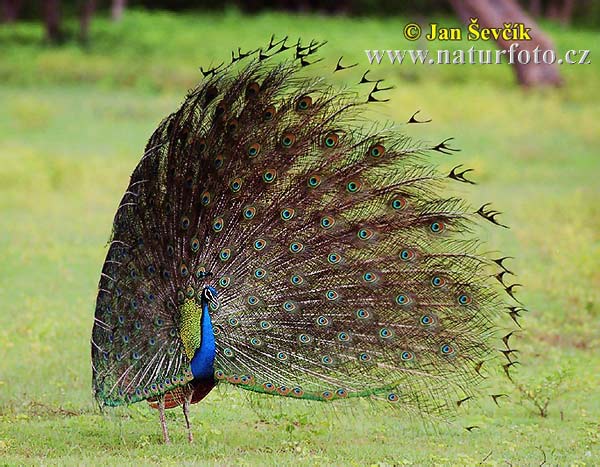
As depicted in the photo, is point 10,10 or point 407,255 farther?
point 10,10

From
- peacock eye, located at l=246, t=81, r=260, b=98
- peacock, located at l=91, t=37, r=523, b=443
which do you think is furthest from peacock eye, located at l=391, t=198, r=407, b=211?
peacock eye, located at l=246, t=81, r=260, b=98

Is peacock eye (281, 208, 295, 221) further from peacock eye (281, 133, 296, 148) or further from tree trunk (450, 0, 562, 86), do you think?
tree trunk (450, 0, 562, 86)

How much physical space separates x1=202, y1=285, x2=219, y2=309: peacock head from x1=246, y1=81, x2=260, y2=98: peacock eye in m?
1.23

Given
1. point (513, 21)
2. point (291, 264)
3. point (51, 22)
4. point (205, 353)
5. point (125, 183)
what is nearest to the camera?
point (205, 353)

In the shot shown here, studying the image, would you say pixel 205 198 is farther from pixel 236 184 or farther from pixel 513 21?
pixel 513 21

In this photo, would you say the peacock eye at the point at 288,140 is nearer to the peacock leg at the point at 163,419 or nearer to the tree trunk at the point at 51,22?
the peacock leg at the point at 163,419

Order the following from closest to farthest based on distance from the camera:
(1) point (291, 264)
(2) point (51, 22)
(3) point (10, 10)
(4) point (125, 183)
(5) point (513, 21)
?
(1) point (291, 264) → (4) point (125, 183) → (5) point (513, 21) → (2) point (51, 22) → (3) point (10, 10)

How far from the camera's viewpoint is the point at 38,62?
32906 millimetres

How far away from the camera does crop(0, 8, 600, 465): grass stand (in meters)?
7.99

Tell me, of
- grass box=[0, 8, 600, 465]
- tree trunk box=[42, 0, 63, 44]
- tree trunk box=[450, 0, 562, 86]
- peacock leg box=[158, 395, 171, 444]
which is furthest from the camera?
tree trunk box=[42, 0, 63, 44]

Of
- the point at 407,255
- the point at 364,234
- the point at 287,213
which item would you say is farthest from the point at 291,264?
the point at 407,255

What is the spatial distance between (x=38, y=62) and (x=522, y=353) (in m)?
24.7

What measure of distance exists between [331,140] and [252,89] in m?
0.59

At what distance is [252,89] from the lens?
7371 millimetres
